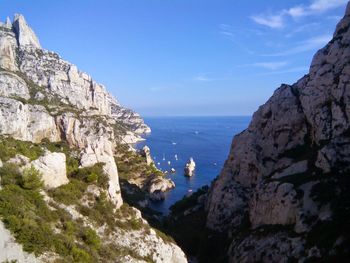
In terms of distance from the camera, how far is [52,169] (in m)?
29.1

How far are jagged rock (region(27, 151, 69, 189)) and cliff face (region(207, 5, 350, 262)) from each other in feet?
57.1

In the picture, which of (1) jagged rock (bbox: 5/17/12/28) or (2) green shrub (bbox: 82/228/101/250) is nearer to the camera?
(2) green shrub (bbox: 82/228/101/250)

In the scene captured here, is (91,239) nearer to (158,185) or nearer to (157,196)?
(157,196)

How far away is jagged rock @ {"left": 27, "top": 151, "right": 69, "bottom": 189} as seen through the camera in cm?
2841

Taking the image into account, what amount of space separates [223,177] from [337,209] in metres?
21.1

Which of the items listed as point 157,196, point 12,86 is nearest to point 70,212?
point 157,196

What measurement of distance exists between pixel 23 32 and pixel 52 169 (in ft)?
345

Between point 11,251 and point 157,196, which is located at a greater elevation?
point 11,251

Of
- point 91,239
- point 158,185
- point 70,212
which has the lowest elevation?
point 158,185

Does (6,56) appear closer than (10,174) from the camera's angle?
No

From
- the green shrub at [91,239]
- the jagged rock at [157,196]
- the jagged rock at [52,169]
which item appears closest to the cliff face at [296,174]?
the green shrub at [91,239]

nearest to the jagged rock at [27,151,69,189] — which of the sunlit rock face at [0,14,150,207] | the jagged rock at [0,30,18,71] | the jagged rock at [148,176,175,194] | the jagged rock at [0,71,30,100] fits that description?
the sunlit rock face at [0,14,150,207]

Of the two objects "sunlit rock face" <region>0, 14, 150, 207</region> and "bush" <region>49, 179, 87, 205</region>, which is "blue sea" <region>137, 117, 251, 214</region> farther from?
"bush" <region>49, 179, 87, 205</region>

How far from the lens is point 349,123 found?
35750 mm
